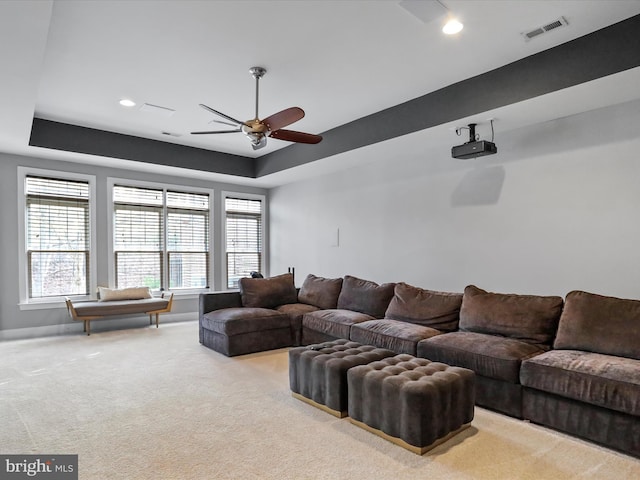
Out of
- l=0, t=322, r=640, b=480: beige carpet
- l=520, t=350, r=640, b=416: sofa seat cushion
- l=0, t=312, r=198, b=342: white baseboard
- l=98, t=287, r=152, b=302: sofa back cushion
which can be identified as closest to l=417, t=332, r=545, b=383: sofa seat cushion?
l=520, t=350, r=640, b=416: sofa seat cushion

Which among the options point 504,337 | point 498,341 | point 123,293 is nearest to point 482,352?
point 498,341

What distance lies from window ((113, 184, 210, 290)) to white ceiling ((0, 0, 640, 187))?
6.58 ft

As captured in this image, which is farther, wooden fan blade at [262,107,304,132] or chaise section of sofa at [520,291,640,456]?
wooden fan blade at [262,107,304,132]

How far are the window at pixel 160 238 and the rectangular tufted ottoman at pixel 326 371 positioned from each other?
4.37 m

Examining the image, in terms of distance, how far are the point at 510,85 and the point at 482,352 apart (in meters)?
2.42

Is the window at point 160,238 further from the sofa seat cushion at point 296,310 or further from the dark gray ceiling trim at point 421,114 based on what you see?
the sofa seat cushion at point 296,310

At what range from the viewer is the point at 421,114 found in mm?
4422

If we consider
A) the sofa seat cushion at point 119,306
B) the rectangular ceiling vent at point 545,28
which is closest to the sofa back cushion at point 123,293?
the sofa seat cushion at point 119,306

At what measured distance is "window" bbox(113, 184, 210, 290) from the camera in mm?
6637

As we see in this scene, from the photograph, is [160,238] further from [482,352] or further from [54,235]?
[482,352]

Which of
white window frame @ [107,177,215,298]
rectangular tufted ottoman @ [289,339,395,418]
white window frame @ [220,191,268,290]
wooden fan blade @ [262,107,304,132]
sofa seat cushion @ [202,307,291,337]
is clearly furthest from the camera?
white window frame @ [220,191,268,290]

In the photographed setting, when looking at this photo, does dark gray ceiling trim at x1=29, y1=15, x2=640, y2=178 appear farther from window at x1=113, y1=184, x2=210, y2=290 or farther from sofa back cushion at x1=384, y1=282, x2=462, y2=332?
sofa back cushion at x1=384, y1=282, x2=462, y2=332

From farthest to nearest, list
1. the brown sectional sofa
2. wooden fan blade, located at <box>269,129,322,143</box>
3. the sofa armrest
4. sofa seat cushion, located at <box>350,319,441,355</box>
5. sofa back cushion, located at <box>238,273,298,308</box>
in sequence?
sofa back cushion, located at <box>238,273,298,308</box> → the sofa armrest → wooden fan blade, located at <box>269,129,322,143</box> → sofa seat cushion, located at <box>350,319,441,355</box> → the brown sectional sofa

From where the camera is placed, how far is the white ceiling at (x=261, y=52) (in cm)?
278
